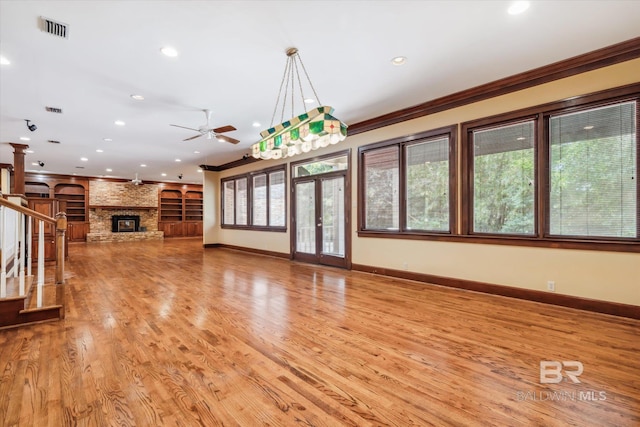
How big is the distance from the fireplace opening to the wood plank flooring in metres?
11.6

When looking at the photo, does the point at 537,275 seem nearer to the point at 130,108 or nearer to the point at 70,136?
the point at 130,108

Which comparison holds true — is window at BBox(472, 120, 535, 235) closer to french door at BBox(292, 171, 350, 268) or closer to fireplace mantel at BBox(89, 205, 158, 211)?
french door at BBox(292, 171, 350, 268)

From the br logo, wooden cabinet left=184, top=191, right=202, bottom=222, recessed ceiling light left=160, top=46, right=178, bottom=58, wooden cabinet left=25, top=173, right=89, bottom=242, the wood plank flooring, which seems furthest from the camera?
wooden cabinet left=184, top=191, right=202, bottom=222

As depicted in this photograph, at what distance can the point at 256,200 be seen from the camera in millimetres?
9297

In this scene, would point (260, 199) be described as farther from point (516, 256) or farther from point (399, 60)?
point (516, 256)

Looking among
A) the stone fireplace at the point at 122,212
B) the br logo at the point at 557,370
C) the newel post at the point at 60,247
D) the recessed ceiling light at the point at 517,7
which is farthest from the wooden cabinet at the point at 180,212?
the br logo at the point at 557,370

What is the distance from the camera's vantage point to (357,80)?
162 inches

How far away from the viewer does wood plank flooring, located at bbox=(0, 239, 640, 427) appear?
1752 millimetres

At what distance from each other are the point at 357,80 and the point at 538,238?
3164mm

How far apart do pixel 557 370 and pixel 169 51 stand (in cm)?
463

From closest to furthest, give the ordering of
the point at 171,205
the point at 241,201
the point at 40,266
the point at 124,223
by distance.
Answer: the point at 40,266
the point at 241,201
the point at 124,223
the point at 171,205

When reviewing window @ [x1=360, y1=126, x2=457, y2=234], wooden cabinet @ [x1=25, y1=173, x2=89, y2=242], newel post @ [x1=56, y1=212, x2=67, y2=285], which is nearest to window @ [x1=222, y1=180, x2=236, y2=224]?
window @ [x1=360, y1=126, x2=457, y2=234]

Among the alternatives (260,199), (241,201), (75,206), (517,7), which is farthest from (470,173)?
(75,206)

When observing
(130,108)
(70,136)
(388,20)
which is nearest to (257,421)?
(388,20)
